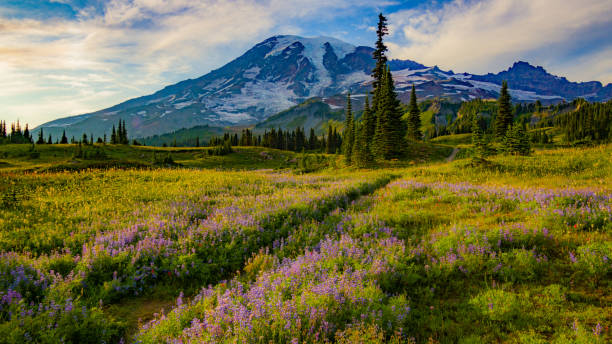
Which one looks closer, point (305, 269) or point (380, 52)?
point (305, 269)

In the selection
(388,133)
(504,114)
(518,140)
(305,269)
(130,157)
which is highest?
(504,114)

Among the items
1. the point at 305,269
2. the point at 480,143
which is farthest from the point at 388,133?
the point at 305,269

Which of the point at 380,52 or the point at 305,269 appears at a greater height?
the point at 380,52

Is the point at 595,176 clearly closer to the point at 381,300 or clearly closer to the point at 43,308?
the point at 381,300

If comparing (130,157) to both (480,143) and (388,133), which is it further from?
(480,143)

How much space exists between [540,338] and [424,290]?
68.0 inches

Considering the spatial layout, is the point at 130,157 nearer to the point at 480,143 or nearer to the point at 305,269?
the point at 480,143

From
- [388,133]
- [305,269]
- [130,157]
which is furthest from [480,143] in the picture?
[130,157]

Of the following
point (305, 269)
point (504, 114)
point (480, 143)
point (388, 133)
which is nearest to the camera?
point (305, 269)

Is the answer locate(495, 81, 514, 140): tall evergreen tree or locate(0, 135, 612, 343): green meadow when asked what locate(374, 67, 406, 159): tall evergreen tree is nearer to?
locate(495, 81, 514, 140): tall evergreen tree

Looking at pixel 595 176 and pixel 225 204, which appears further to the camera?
pixel 595 176

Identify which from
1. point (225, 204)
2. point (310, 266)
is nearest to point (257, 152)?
point (225, 204)

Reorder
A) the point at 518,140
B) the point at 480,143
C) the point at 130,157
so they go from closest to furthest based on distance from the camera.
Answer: the point at 480,143 < the point at 518,140 < the point at 130,157

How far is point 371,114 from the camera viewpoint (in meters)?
48.1
